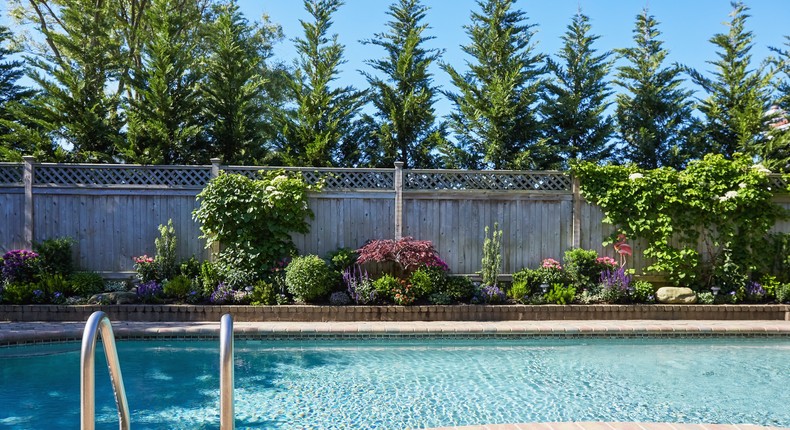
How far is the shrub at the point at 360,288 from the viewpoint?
8.05 metres

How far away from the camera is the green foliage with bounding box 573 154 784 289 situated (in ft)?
29.2

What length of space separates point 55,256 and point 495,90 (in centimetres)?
778

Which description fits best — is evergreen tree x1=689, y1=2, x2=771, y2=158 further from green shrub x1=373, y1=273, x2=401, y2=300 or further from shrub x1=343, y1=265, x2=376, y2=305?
shrub x1=343, y1=265, x2=376, y2=305

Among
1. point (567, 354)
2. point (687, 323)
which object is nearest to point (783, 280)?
point (687, 323)

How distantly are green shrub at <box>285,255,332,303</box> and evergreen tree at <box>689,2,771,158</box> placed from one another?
27.7 feet

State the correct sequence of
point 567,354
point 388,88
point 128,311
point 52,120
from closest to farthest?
1. point 567,354
2. point 128,311
3. point 52,120
4. point 388,88

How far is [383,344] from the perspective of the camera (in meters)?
7.02

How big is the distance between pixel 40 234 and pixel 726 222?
10.7 m

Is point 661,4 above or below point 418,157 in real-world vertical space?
above

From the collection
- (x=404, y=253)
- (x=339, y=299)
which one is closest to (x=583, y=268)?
(x=404, y=253)

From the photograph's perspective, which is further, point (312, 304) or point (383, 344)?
point (312, 304)

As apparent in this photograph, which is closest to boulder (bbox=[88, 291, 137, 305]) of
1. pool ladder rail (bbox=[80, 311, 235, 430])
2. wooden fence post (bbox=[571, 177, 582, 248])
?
pool ladder rail (bbox=[80, 311, 235, 430])

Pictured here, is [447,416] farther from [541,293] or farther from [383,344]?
[541,293]

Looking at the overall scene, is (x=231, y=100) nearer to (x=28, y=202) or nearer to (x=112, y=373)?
(x=28, y=202)
